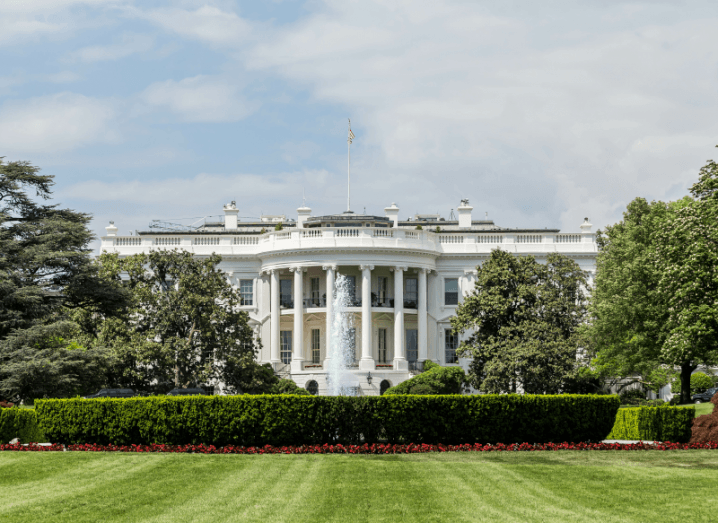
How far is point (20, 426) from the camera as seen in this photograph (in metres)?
23.8

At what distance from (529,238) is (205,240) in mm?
22548

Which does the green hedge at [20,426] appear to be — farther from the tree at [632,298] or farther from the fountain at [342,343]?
the fountain at [342,343]

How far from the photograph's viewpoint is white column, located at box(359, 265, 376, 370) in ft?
183

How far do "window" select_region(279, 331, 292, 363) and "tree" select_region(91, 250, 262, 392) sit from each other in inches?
495

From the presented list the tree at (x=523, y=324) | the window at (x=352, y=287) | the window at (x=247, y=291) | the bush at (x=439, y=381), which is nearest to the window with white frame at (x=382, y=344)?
the window at (x=352, y=287)

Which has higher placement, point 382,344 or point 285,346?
point 382,344

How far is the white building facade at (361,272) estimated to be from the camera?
2258 inches

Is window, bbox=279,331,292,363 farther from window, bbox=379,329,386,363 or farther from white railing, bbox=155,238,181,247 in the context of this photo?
white railing, bbox=155,238,181,247

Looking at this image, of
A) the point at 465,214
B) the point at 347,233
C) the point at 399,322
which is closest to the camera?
the point at 399,322

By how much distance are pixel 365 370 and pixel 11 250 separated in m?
25.5

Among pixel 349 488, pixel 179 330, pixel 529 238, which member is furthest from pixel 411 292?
pixel 349 488

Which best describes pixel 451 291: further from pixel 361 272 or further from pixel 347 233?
pixel 347 233

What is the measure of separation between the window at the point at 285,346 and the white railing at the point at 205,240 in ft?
25.9

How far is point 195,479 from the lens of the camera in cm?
1731
